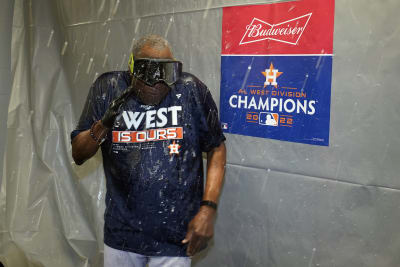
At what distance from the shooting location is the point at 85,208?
11.9ft

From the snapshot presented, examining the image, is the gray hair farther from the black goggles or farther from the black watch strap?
the black watch strap

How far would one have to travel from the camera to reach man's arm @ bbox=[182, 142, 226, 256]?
2.10 m

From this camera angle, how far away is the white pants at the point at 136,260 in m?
2.18

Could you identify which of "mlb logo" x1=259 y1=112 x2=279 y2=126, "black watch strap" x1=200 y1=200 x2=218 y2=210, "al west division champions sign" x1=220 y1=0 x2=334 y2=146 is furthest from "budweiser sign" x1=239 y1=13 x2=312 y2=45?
"black watch strap" x1=200 y1=200 x2=218 y2=210

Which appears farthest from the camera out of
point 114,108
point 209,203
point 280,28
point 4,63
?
point 4,63

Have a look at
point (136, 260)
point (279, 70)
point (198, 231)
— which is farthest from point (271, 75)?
point (136, 260)

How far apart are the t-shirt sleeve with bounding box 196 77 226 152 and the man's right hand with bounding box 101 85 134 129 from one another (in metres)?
0.33

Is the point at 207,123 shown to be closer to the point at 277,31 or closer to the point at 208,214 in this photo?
the point at 208,214

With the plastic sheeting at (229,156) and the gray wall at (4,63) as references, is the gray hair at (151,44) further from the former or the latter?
the gray wall at (4,63)

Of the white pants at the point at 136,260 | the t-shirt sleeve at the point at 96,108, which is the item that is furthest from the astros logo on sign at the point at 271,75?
the white pants at the point at 136,260

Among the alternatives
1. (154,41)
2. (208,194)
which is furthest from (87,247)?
(154,41)

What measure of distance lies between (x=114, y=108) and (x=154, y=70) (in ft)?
0.78

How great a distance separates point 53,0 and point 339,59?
2399mm

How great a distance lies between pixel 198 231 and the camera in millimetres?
2092
